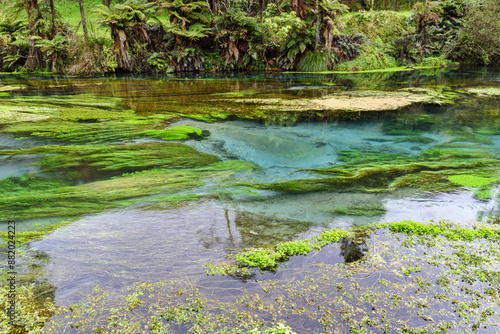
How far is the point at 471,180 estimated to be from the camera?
13.4 feet

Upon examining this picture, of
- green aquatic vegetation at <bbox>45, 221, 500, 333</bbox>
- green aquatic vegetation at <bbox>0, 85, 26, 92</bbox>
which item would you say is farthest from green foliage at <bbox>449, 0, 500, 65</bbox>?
green aquatic vegetation at <bbox>0, 85, 26, 92</bbox>

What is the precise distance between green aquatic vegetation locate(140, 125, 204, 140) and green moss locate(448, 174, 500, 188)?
4573 millimetres

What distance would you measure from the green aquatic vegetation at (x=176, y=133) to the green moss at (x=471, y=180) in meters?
4.57

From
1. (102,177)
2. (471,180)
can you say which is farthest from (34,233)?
(471,180)

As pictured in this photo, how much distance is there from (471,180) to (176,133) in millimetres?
5225

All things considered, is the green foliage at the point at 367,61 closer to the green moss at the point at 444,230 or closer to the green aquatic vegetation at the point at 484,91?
the green aquatic vegetation at the point at 484,91

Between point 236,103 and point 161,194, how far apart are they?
5961 mm

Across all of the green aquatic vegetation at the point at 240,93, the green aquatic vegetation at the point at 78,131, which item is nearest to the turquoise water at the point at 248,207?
the green aquatic vegetation at the point at 78,131

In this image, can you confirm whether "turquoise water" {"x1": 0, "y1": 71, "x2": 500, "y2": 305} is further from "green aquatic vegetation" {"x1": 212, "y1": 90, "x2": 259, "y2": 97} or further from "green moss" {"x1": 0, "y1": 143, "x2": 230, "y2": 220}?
"green aquatic vegetation" {"x1": 212, "y1": 90, "x2": 259, "y2": 97}

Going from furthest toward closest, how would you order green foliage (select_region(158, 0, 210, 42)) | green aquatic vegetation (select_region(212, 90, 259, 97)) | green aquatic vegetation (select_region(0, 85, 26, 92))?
green foliage (select_region(158, 0, 210, 42)) < green aquatic vegetation (select_region(0, 85, 26, 92)) < green aquatic vegetation (select_region(212, 90, 259, 97))

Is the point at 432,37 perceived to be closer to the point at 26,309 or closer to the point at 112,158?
the point at 112,158

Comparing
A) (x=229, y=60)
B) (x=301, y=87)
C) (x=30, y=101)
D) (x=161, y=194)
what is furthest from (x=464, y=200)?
(x=229, y=60)

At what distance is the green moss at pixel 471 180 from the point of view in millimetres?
3957

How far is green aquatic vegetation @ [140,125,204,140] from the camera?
19.9ft
